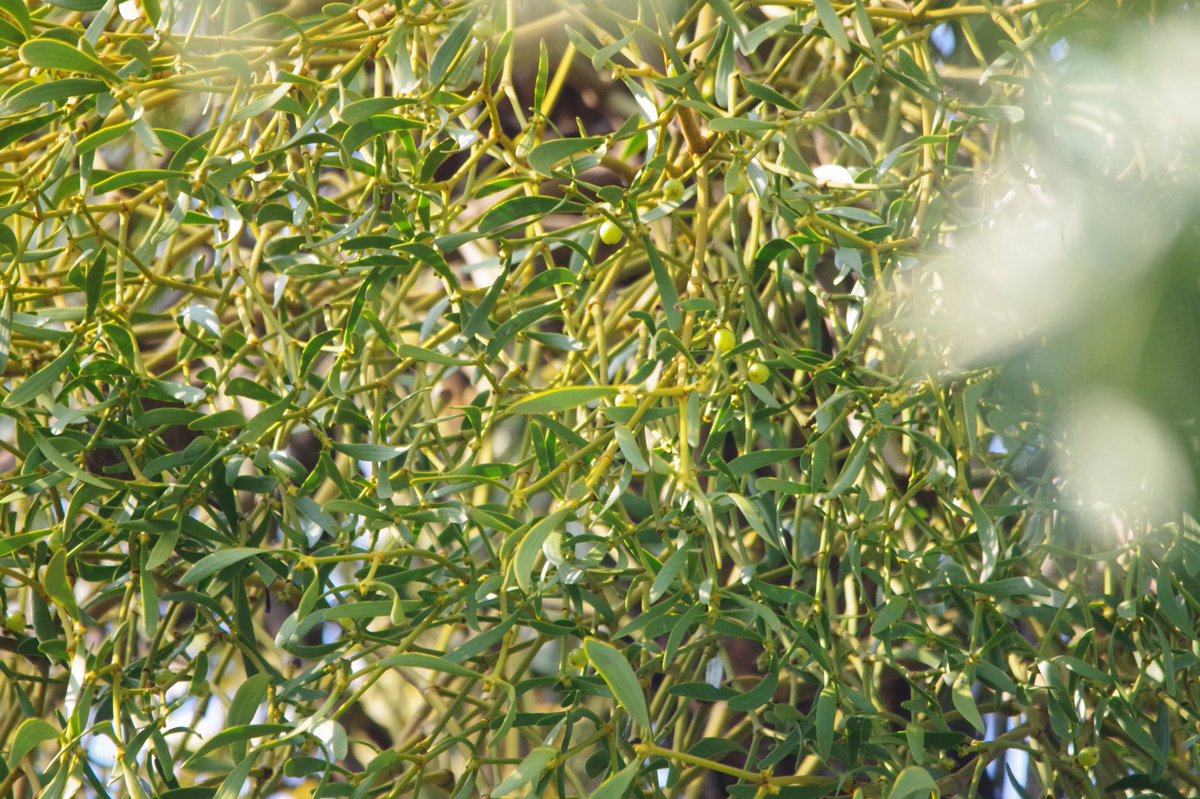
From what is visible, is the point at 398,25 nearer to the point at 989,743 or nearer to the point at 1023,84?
the point at 1023,84

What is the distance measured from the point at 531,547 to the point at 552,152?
0.47 feet

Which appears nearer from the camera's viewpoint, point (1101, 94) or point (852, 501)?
point (1101, 94)

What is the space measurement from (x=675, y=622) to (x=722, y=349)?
105 millimetres

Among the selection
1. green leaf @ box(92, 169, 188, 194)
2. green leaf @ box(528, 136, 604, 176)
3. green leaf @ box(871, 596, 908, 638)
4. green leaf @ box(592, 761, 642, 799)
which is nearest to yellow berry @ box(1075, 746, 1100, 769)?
green leaf @ box(871, 596, 908, 638)

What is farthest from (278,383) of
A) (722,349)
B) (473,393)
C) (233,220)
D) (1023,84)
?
(473,393)

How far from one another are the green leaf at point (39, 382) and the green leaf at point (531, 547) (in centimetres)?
22

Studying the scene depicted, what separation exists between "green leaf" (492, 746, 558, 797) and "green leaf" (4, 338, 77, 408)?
0.24 m

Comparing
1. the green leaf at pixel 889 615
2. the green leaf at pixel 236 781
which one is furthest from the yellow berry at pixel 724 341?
the green leaf at pixel 236 781

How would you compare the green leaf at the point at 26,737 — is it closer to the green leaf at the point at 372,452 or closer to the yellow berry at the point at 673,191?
the green leaf at the point at 372,452

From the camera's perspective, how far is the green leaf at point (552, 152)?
42cm

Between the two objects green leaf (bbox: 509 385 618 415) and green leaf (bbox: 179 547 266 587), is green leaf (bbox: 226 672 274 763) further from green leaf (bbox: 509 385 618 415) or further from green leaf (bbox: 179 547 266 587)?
green leaf (bbox: 509 385 618 415)

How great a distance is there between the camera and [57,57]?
43cm

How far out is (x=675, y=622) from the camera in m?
0.46

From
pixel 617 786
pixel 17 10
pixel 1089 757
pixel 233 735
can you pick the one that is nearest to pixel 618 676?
pixel 617 786
